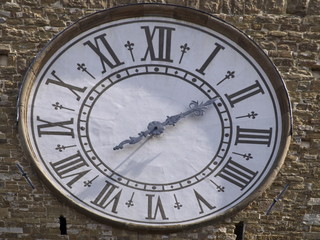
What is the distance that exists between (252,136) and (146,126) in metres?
0.94

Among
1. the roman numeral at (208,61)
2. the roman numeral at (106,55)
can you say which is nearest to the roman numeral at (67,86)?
the roman numeral at (106,55)

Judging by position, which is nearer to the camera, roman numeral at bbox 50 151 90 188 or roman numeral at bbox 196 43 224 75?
roman numeral at bbox 50 151 90 188

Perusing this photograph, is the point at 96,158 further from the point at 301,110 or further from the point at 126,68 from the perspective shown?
the point at 301,110

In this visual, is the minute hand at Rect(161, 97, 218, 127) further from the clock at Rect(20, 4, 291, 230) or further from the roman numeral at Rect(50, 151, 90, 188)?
the roman numeral at Rect(50, 151, 90, 188)

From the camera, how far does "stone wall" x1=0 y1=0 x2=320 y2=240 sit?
7.59 meters

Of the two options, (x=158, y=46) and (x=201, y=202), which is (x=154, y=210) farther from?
(x=158, y=46)

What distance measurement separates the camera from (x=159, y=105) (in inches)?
302

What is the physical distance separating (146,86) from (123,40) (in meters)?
0.46

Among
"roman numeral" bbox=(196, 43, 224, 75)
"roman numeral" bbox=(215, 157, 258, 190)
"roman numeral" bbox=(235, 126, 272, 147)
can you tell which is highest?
"roman numeral" bbox=(196, 43, 224, 75)

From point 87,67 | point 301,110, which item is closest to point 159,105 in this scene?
point 87,67

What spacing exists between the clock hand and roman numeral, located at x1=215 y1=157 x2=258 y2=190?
0.52 metres

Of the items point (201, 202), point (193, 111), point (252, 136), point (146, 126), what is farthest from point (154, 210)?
point (252, 136)

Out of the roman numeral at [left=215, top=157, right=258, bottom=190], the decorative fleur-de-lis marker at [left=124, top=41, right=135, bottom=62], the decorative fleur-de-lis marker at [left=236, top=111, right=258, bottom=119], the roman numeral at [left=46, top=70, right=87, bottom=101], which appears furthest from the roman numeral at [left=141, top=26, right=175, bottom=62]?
the roman numeral at [left=215, top=157, right=258, bottom=190]

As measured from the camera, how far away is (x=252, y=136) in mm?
7656
